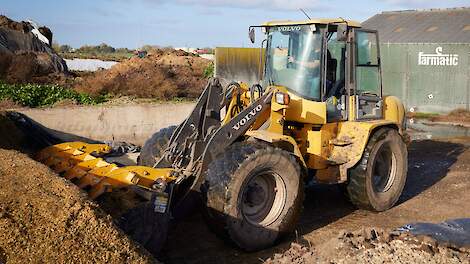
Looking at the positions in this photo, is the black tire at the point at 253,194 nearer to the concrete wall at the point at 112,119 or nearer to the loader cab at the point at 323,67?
the loader cab at the point at 323,67

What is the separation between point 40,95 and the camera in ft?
43.1

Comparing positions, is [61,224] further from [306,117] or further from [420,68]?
[420,68]

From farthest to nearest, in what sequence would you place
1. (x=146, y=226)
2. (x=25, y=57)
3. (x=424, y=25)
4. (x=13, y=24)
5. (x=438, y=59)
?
(x=13, y=24), (x=424, y=25), (x=438, y=59), (x=25, y=57), (x=146, y=226)

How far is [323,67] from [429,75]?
Result: 40.3ft

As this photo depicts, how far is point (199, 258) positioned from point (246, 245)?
0.52m

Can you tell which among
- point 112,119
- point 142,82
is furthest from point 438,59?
point 112,119

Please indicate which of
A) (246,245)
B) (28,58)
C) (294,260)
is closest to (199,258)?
(246,245)

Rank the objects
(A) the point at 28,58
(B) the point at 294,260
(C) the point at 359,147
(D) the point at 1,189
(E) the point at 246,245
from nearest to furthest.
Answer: (D) the point at 1,189 → (B) the point at 294,260 → (E) the point at 246,245 → (C) the point at 359,147 → (A) the point at 28,58

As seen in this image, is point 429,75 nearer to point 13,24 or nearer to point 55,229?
point 13,24

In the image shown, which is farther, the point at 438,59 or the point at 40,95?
the point at 438,59

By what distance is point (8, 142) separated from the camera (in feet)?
25.3

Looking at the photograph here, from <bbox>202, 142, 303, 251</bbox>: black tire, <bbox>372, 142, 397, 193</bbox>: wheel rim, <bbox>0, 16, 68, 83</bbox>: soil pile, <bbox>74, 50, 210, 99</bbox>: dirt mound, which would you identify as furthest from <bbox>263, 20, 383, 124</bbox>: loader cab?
<bbox>0, 16, 68, 83</bbox>: soil pile

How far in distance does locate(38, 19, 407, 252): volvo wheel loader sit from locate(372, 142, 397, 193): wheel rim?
1 cm

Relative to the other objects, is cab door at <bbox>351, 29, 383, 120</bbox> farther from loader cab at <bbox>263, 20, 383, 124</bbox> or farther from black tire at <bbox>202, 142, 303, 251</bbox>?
black tire at <bbox>202, 142, 303, 251</bbox>
